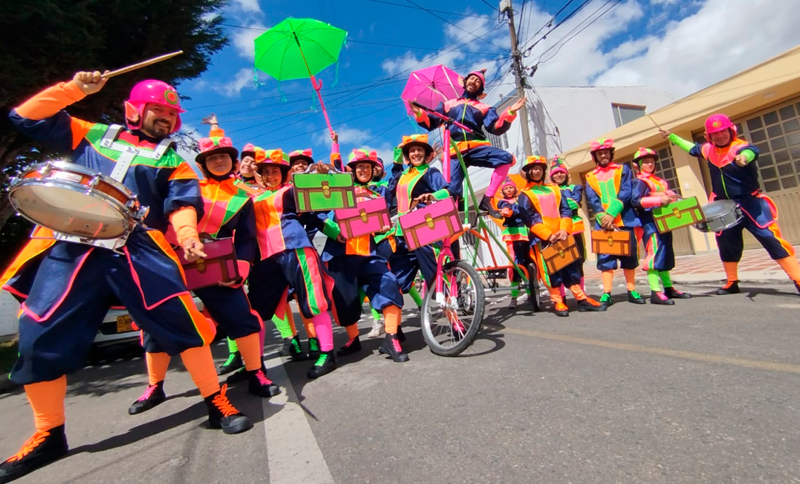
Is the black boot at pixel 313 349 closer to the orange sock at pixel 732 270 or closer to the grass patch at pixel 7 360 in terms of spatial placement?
the grass patch at pixel 7 360

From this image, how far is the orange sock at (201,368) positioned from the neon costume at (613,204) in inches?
162

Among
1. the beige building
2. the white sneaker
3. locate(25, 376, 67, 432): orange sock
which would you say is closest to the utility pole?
the beige building

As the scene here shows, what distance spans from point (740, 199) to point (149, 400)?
5.87 m

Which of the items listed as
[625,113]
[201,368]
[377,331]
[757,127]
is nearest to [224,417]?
[201,368]

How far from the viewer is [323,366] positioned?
3.28 metres

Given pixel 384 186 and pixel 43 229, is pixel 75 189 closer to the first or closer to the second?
pixel 43 229

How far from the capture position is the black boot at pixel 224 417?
2.25 meters

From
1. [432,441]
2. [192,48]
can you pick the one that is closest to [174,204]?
[432,441]

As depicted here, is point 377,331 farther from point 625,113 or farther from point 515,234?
point 625,113

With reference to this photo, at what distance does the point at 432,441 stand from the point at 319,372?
1595mm

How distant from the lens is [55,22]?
15.1 feet

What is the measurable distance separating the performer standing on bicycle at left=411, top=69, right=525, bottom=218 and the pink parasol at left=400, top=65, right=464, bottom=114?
0.88 m

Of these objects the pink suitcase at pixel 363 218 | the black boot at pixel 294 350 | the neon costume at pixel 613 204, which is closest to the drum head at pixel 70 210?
the pink suitcase at pixel 363 218

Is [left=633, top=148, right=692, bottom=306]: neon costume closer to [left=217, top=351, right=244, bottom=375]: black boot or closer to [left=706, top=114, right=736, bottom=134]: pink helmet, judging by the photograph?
[left=706, top=114, right=736, bottom=134]: pink helmet
